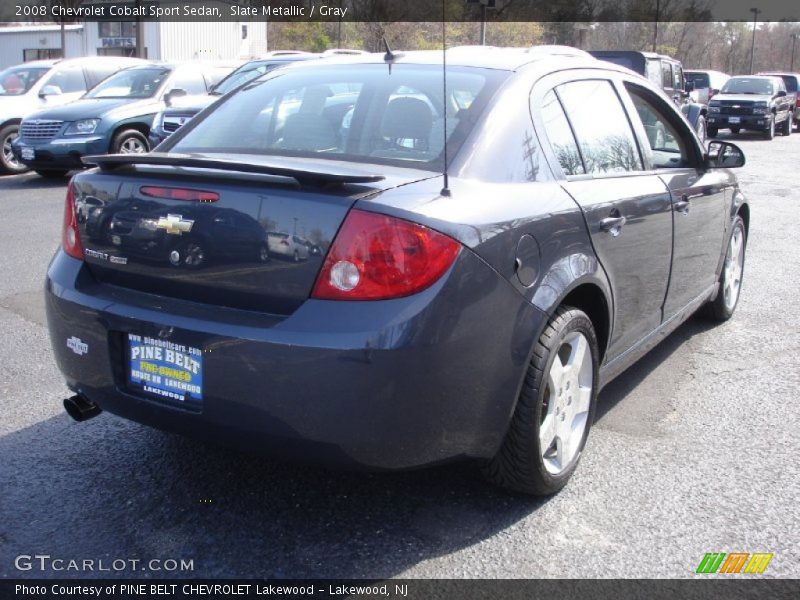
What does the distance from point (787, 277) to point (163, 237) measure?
→ 6.00 meters

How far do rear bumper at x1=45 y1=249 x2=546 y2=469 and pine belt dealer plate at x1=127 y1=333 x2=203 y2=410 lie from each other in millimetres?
29

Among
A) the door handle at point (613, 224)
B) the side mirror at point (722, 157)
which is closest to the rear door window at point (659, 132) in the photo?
the side mirror at point (722, 157)

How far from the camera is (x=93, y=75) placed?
49.3 feet

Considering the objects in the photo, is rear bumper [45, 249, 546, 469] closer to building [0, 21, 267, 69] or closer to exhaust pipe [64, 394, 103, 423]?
exhaust pipe [64, 394, 103, 423]

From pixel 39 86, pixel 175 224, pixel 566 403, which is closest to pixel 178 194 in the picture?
pixel 175 224

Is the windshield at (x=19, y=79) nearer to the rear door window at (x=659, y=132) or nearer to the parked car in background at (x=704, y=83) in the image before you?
the rear door window at (x=659, y=132)

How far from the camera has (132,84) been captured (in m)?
13.5

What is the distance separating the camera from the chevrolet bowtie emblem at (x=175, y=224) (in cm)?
282

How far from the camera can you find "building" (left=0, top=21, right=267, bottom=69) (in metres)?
46.8

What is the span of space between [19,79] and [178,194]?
13.8 meters

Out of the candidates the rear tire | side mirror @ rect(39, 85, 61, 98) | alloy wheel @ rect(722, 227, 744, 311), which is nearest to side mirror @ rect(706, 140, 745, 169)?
alloy wheel @ rect(722, 227, 744, 311)

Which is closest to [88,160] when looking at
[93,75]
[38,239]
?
[38,239]

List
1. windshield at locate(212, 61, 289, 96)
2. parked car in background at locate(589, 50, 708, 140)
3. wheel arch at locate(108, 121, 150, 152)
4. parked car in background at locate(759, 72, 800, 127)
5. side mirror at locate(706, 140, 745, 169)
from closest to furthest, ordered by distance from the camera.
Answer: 1. side mirror at locate(706, 140, 745, 169)
2. wheel arch at locate(108, 121, 150, 152)
3. windshield at locate(212, 61, 289, 96)
4. parked car in background at locate(589, 50, 708, 140)
5. parked car in background at locate(759, 72, 800, 127)

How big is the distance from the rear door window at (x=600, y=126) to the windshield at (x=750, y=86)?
80.9 ft
